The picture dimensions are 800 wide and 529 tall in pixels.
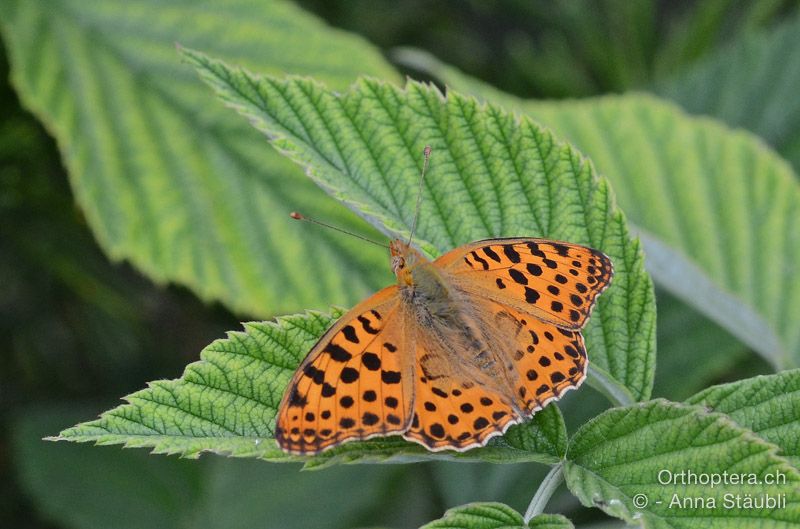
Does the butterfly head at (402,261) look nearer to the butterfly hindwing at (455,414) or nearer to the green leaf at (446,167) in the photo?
the green leaf at (446,167)

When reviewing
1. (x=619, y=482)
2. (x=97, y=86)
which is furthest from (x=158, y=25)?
(x=619, y=482)

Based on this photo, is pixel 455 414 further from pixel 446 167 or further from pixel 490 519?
pixel 446 167

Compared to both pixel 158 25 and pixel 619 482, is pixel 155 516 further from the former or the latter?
pixel 619 482

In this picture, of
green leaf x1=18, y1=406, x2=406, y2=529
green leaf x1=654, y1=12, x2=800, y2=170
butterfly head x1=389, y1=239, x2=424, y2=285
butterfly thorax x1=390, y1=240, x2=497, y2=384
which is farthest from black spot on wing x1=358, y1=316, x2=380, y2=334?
green leaf x1=654, y1=12, x2=800, y2=170

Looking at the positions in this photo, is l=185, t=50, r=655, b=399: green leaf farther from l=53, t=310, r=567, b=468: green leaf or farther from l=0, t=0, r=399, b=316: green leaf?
l=0, t=0, r=399, b=316: green leaf

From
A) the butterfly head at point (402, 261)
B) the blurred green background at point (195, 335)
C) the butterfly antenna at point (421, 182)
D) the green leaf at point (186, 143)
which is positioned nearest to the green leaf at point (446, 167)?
the butterfly antenna at point (421, 182)

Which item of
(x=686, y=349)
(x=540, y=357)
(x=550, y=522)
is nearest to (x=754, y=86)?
(x=686, y=349)
